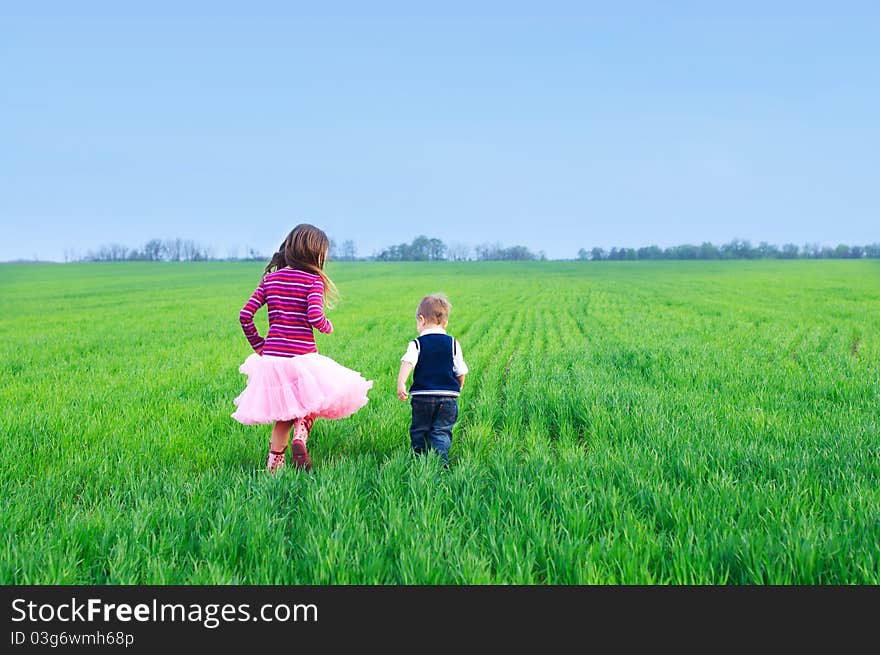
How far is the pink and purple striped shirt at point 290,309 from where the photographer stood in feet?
14.0

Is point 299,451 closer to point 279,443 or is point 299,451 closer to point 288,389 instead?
point 279,443

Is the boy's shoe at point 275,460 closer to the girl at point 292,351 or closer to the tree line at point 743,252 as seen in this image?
the girl at point 292,351

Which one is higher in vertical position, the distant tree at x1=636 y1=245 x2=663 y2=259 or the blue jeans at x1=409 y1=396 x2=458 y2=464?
the distant tree at x1=636 y1=245 x2=663 y2=259

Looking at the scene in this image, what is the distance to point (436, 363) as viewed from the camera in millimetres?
4414

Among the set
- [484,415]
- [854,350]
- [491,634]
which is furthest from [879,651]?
[854,350]

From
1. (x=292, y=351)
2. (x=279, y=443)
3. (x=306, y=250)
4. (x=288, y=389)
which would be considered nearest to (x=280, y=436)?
(x=279, y=443)

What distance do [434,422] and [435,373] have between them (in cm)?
42

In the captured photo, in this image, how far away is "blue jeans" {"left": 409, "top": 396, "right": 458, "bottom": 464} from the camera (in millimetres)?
4434

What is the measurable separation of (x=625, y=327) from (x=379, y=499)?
43.3 feet

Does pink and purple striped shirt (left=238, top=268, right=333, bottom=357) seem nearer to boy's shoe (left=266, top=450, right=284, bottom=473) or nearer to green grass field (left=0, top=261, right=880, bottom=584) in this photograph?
boy's shoe (left=266, top=450, right=284, bottom=473)

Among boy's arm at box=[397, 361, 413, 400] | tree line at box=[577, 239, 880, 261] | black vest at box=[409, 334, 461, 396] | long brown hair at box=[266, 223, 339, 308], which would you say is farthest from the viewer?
tree line at box=[577, 239, 880, 261]

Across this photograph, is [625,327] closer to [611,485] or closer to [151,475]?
[611,485]

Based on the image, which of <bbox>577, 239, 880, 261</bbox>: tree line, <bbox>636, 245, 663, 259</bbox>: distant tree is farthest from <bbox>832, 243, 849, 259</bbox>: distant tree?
<bbox>636, 245, 663, 259</bbox>: distant tree

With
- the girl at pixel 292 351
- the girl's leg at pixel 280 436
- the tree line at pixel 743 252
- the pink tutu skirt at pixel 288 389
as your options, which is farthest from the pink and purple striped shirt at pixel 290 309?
the tree line at pixel 743 252
